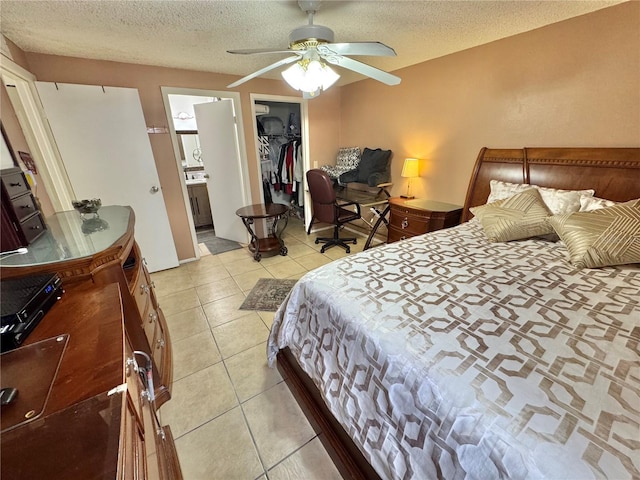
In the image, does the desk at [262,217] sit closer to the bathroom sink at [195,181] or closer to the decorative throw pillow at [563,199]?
the bathroom sink at [195,181]

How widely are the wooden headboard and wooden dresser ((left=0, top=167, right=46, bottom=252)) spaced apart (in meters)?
3.21

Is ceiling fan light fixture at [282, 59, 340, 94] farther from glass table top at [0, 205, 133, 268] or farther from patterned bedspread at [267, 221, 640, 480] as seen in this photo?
glass table top at [0, 205, 133, 268]

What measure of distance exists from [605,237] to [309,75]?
6.50ft

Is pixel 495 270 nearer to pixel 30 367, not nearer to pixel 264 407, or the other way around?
pixel 264 407

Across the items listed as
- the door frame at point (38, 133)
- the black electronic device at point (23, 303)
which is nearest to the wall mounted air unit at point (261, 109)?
the door frame at point (38, 133)

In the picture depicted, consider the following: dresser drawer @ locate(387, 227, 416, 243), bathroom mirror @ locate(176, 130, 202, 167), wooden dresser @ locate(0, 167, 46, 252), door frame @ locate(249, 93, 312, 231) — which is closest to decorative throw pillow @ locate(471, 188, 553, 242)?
dresser drawer @ locate(387, 227, 416, 243)

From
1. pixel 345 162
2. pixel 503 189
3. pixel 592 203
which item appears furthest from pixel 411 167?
pixel 592 203

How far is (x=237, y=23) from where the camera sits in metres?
1.83

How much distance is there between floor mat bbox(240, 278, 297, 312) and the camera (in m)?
2.47

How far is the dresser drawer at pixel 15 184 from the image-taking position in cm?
123

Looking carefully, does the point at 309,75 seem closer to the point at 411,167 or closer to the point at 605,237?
the point at 411,167

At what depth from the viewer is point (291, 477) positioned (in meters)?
1.21

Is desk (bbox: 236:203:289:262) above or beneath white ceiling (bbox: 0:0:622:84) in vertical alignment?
beneath

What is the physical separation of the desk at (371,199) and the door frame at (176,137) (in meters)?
1.33
